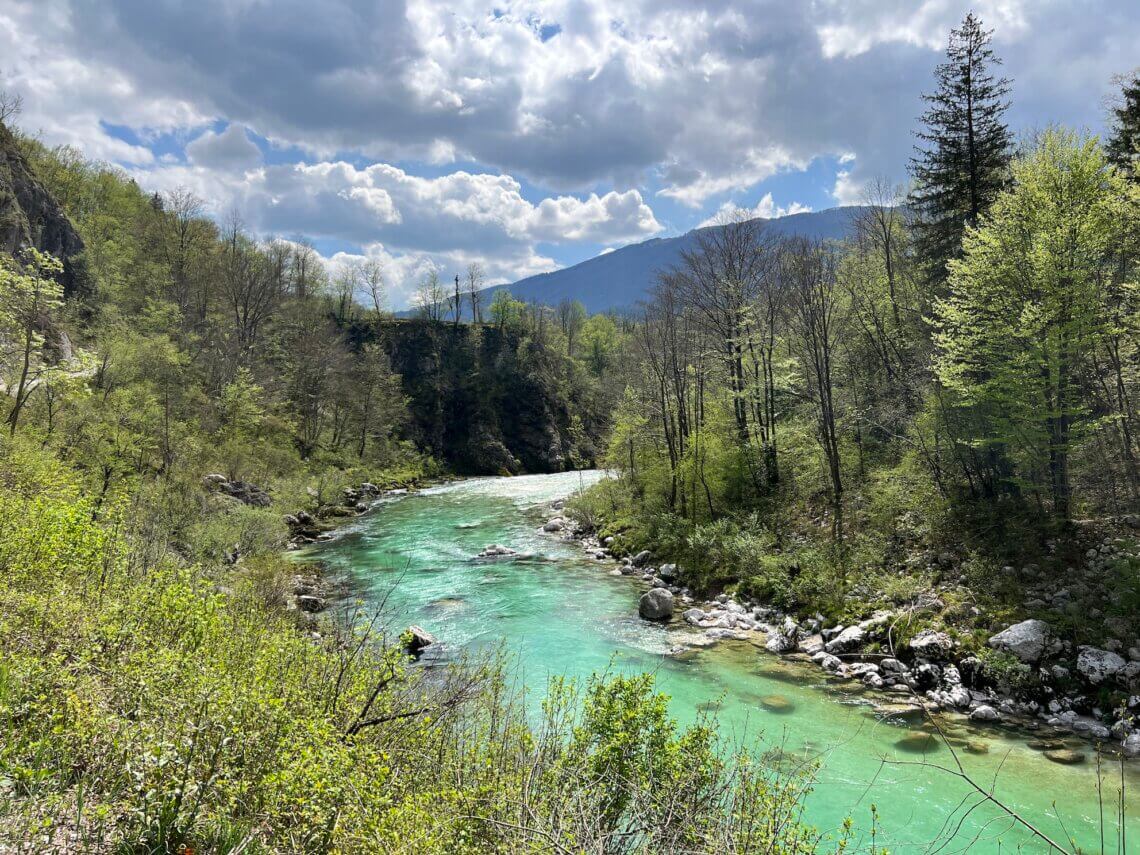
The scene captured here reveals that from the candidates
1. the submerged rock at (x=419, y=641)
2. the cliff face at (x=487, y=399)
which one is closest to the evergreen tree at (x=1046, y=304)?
the submerged rock at (x=419, y=641)

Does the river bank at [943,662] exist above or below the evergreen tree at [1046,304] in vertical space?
below

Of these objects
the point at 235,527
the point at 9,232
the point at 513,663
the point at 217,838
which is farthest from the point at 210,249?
the point at 217,838

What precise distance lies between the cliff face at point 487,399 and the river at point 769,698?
44418 mm

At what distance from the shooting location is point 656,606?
15.6 metres

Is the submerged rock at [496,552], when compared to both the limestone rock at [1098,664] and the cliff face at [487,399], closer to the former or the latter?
the limestone rock at [1098,664]

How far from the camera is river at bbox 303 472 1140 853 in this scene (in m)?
7.44

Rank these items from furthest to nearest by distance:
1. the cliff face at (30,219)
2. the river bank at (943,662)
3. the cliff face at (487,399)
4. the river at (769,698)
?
the cliff face at (487,399)
the cliff face at (30,219)
the river bank at (943,662)
the river at (769,698)

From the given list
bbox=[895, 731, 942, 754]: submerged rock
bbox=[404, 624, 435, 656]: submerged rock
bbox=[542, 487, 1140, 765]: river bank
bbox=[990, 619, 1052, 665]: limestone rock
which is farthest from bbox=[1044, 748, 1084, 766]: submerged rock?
bbox=[404, 624, 435, 656]: submerged rock

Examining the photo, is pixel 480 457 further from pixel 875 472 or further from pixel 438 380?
pixel 875 472

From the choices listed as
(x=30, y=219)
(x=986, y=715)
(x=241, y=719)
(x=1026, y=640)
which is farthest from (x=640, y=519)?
(x=30, y=219)

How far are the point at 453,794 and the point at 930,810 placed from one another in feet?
22.6

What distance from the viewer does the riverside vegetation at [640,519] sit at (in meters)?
4.74

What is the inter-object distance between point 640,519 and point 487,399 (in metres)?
51.9

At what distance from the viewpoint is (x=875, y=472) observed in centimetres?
1920
